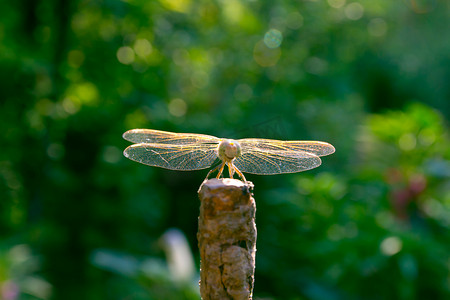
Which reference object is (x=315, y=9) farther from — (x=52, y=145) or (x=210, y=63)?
(x=52, y=145)

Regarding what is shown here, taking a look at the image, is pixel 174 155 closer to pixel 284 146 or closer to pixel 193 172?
pixel 284 146

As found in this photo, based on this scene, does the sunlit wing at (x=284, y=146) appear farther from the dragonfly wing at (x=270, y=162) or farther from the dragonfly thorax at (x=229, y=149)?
the dragonfly thorax at (x=229, y=149)

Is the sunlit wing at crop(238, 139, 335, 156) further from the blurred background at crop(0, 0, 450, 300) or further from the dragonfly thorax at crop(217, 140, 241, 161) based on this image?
the blurred background at crop(0, 0, 450, 300)

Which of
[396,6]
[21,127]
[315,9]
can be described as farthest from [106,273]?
[396,6]

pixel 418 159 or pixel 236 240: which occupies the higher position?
pixel 418 159

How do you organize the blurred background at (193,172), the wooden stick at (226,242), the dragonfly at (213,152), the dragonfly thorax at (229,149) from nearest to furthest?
the wooden stick at (226,242) → the dragonfly thorax at (229,149) → the dragonfly at (213,152) → the blurred background at (193,172)

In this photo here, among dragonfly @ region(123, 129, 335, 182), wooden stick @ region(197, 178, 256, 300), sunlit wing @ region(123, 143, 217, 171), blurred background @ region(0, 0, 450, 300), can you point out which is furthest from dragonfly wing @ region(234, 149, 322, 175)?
blurred background @ region(0, 0, 450, 300)

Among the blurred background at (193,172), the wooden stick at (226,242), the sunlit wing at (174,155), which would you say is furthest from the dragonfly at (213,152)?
the blurred background at (193,172)

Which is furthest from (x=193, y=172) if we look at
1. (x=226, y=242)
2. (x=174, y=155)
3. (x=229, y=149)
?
(x=226, y=242)
